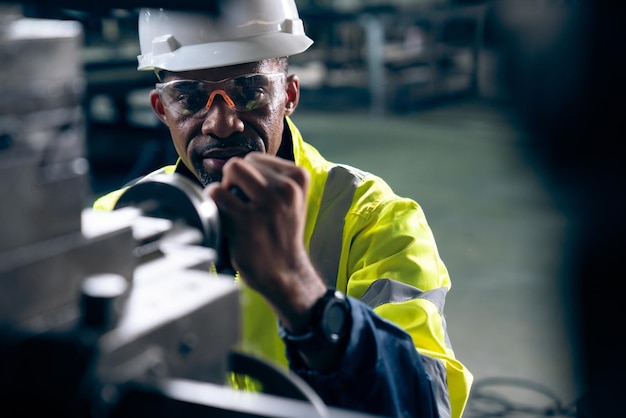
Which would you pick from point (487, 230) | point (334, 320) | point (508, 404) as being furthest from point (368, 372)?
point (487, 230)

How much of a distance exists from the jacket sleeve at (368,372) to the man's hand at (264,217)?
0.19 metres

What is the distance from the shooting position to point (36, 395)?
0.62 meters

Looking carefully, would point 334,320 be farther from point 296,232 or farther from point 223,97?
Result: point 223,97

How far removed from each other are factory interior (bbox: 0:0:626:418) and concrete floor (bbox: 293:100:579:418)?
13mm

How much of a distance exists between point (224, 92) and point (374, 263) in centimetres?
55

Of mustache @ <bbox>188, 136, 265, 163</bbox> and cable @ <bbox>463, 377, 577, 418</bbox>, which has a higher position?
mustache @ <bbox>188, 136, 265, 163</bbox>

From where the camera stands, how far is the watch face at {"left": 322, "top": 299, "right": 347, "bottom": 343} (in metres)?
0.93

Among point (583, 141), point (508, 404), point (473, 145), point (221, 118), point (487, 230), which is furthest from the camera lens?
point (473, 145)

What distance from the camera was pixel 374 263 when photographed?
1.65m

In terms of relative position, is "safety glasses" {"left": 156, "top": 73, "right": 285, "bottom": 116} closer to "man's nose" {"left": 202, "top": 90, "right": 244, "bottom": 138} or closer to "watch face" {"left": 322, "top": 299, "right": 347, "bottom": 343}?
"man's nose" {"left": 202, "top": 90, "right": 244, "bottom": 138}

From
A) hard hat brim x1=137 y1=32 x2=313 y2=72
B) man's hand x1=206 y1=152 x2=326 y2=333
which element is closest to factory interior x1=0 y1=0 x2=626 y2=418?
man's hand x1=206 y1=152 x2=326 y2=333

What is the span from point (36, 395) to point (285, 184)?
322 millimetres

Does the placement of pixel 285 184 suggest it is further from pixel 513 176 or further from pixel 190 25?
pixel 513 176

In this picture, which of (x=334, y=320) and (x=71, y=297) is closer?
(x=71, y=297)
